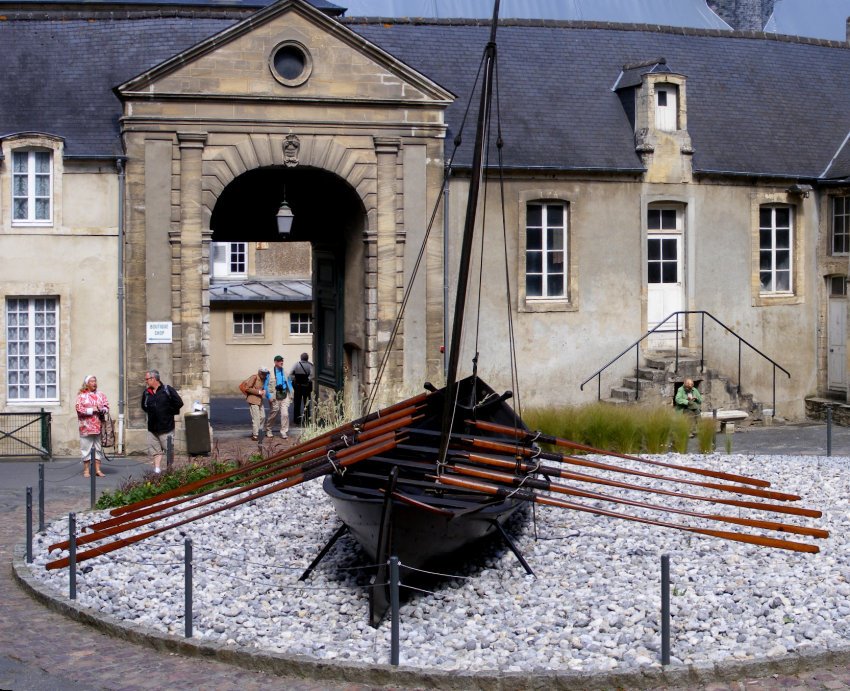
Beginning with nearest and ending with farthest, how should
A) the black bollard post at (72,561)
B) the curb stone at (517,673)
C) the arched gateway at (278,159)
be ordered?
the curb stone at (517,673) < the black bollard post at (72,561) < the arched gateway at (278,159)

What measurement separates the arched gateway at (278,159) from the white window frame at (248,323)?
1473cm

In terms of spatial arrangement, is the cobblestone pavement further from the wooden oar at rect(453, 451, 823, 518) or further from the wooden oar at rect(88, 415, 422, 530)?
the wooden oar at rect(453, 451, 823, 518)

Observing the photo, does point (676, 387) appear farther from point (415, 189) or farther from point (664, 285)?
point (415, 189)

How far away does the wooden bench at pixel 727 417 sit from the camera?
22.6 metres

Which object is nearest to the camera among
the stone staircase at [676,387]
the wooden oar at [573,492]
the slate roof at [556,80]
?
the wooden oar at [573,492]

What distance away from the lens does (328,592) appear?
37.0 ft

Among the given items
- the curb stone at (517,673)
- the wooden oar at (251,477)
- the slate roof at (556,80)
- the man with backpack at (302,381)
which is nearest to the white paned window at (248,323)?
the man with backpack at (302,381)

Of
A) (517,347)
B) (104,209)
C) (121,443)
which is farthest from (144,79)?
(517,347)

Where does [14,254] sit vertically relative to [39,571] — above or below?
above

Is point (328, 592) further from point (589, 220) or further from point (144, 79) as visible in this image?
point (589, 220)

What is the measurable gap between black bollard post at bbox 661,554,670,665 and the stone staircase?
549 inches

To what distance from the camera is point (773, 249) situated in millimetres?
25234

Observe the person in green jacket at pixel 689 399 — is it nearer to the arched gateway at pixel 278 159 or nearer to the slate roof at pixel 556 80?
the arched gateway at pixel 278 159

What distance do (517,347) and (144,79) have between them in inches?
303
